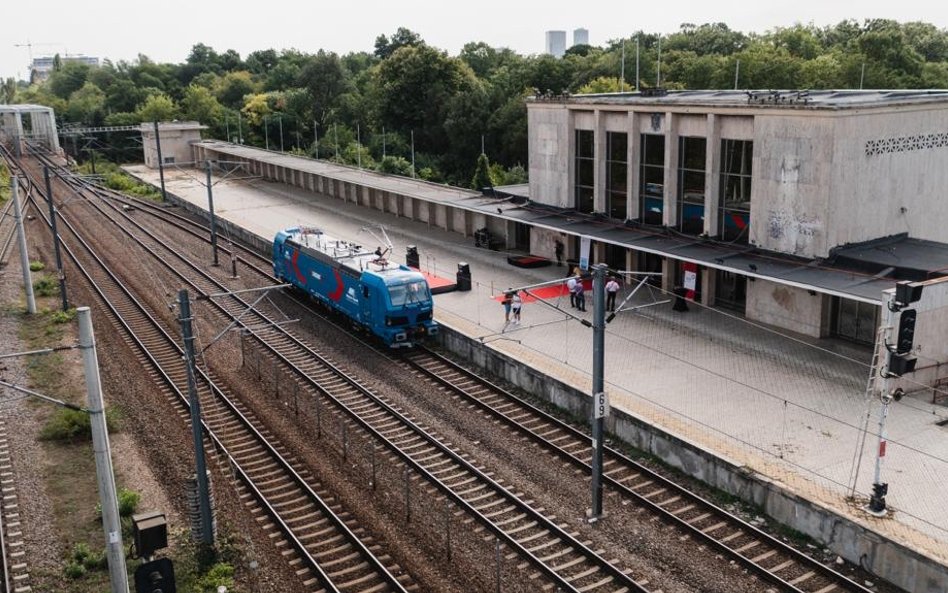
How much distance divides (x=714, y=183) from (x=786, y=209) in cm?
349

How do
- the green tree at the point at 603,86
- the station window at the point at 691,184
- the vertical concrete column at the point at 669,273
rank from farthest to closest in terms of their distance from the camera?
the green tree at the point at 603,86
the vertical concrete column at the point at 669,273
the station window at the point at 691,184

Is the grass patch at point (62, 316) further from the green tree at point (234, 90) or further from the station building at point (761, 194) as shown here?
the green tree at point (234, 90)

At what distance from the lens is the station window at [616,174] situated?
36688mm

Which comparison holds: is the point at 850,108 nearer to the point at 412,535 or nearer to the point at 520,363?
the point at 520,363

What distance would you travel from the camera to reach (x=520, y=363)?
2691 centimetres

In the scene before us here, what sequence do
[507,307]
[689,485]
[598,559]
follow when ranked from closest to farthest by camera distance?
[598,559] < [689,485] < [507,307]

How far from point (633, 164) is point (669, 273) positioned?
477cm

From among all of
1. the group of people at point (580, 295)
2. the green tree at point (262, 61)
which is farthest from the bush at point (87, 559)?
the green tree at point (262, 61)

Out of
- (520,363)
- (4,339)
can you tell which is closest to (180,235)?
(4,339)

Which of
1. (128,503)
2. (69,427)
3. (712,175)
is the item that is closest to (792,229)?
(712,175)

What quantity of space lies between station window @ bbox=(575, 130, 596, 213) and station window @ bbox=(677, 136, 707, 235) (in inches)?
206

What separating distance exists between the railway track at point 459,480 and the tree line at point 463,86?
3921 cm

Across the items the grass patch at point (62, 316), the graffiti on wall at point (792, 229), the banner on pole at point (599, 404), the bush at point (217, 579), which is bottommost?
the bush at point (217, 579)

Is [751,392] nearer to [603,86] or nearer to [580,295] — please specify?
[580,295]
